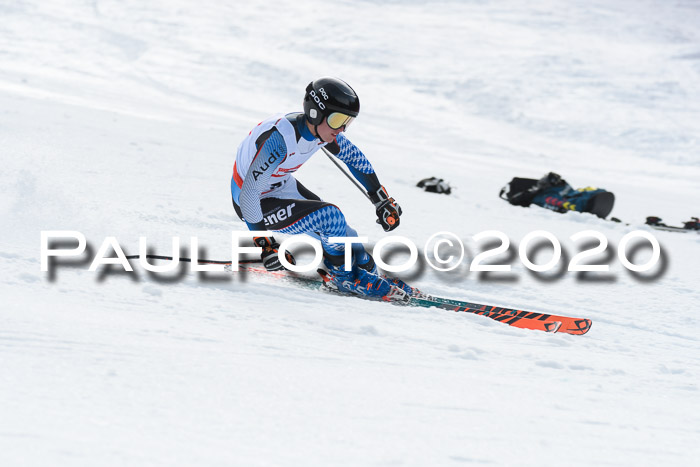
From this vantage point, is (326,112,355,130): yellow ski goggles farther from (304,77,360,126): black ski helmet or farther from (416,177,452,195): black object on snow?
(416,177,452,195): black object on snow

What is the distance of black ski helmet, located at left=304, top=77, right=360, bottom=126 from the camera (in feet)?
12.4

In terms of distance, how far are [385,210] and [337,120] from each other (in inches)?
31.5

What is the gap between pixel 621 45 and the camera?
81.6ft

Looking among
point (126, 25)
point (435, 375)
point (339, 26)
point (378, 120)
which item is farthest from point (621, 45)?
point (435, 375)

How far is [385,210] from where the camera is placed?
4391mm

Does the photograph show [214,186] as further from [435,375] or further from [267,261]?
[435,375]

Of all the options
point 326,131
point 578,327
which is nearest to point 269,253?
point 326,131

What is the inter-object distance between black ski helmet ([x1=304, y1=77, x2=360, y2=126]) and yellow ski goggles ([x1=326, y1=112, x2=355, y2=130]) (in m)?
0.02

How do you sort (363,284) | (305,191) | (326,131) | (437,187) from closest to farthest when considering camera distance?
(326,131) → (363,284) → (305,191) → (437,187)

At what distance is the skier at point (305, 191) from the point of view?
3.82 m

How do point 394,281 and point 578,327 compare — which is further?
point 394,281

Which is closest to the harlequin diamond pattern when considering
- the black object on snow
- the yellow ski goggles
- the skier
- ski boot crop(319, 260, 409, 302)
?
the skier

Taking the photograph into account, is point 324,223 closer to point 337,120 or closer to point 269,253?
point 269,253

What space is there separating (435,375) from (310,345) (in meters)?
0.59
